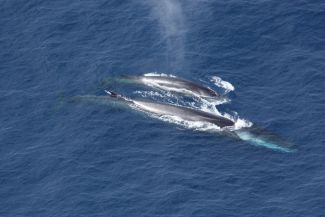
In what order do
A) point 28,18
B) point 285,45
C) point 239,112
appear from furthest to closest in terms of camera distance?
point 28,18 < point 285,45 < point 239,112

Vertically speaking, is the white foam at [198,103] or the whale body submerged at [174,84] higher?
the whale body submerged at [174,84]

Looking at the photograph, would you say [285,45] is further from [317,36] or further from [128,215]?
[128,215]

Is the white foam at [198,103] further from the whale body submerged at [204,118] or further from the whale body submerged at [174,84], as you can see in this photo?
the whale body submerged at [204,118]

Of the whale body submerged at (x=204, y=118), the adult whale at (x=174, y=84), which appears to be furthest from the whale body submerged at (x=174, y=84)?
the whale body submerged at (x=204, y=118)

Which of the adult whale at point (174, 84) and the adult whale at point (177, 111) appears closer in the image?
the adult whale at point (177, 111)

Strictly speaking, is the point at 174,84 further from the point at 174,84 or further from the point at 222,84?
the point at 222,84

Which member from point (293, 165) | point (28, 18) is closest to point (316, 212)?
point (293, 165)

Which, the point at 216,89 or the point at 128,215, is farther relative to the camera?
the point at 216,89
